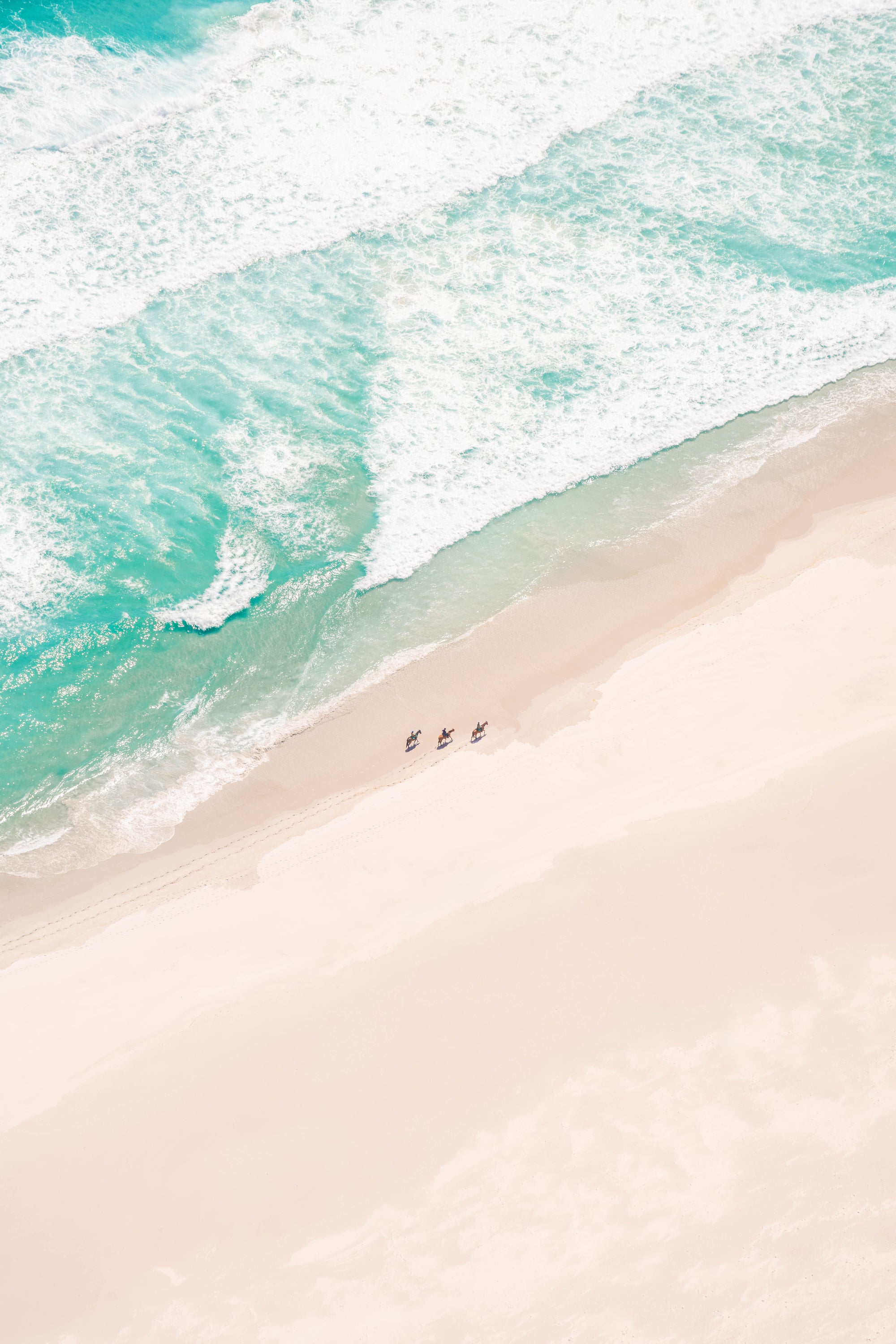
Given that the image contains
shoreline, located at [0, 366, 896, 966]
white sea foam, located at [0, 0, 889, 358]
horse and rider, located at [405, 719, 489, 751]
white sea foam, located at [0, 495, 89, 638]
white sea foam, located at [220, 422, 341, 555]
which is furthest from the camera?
white sea foam, located at [0, 0, 889, 358]

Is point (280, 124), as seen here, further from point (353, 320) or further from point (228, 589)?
point (228, 589)

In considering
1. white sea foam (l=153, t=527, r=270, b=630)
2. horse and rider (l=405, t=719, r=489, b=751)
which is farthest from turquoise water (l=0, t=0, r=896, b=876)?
horse and rider (l=405, t=719, r=489, b=751)

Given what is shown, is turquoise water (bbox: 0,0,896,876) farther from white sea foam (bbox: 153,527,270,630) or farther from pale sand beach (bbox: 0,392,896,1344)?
pale sand beach (bbox: 0,392,896,1344)

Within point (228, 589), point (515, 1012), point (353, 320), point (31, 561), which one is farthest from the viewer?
point (353, 320)

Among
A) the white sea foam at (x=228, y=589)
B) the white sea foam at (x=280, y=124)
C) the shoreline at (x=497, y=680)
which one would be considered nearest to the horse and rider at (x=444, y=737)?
the shoreline at (x=497, y=680)

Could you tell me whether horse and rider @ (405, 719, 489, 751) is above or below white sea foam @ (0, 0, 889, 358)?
below

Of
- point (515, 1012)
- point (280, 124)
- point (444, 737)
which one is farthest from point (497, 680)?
point (280, 124)
